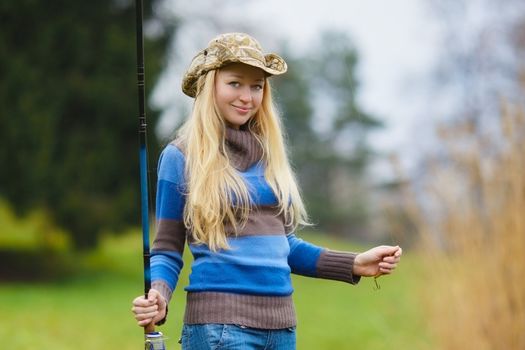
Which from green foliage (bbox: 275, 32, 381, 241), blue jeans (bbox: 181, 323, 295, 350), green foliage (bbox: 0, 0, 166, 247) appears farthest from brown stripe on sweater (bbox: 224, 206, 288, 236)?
green foliage (bbox: 275, 32, 381, 241)

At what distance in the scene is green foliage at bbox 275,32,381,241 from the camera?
100 ft

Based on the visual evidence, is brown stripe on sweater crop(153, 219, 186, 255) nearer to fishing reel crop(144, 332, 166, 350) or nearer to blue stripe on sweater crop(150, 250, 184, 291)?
blue stripe on sweater crop(150, 250, 184, 291)

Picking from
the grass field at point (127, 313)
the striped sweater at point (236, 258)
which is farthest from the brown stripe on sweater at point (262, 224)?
the grass field at point (127, 313)

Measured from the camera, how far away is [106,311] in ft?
42.1

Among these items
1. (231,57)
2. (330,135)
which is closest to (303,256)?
(231,57)

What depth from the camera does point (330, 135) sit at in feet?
105

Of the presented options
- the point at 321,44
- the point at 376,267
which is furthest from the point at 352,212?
the point at 376,267

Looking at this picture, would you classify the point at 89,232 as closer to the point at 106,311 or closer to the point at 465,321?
the point at 106,311

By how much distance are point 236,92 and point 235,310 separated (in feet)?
2.12

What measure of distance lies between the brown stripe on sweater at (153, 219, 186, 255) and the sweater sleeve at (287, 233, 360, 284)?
14.0 inches

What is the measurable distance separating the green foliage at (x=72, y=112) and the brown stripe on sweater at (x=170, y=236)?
40.8ft

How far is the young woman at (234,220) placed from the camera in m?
2.80

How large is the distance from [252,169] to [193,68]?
1.19 feet

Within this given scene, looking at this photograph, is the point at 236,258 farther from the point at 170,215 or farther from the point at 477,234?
the point at 477,234
